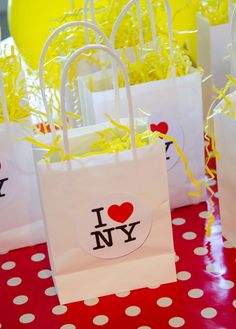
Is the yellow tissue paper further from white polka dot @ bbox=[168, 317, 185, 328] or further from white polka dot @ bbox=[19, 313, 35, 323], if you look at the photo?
white polka dot @ bbox=[168, 317, 185, 328]

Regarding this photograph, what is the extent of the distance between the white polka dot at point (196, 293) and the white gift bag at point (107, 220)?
0.06 m

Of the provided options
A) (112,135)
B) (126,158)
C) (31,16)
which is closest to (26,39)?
(31,16)

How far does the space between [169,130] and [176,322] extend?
1.73 feet

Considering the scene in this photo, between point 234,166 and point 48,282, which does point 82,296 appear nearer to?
point 48,282

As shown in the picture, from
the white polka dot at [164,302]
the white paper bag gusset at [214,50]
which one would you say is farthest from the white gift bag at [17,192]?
the white paper bag gusset at [214,50]

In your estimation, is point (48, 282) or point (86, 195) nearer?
point (86, 195)

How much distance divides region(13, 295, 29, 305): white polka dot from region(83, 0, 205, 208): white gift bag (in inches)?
18.1

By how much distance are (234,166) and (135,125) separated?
231 mm

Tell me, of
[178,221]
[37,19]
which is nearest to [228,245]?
[178,221]

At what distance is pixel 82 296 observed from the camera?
141cm

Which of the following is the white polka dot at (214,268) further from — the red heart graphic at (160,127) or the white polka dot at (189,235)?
the red heart graphic at (160,127)

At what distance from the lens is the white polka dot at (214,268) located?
4.74 feet

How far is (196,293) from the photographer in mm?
1385

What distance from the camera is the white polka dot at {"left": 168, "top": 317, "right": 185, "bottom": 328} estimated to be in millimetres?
1299
